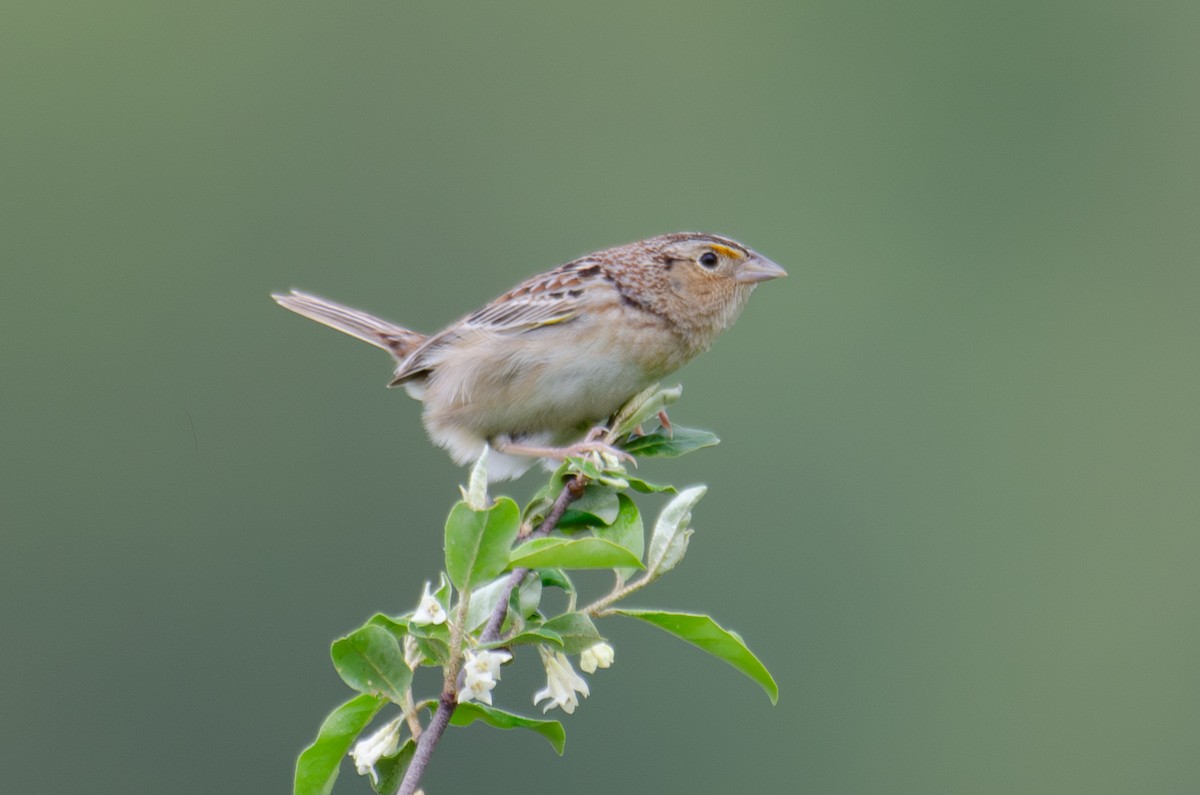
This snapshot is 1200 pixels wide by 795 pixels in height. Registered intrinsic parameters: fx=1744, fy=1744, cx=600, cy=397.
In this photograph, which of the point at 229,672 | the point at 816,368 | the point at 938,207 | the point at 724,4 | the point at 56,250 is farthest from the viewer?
the point at 724,4

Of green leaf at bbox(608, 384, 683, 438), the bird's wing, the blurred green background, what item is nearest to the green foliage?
green leaf at bbox(608, 384, 683, 438)

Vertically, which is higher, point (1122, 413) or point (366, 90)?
point (366, 90)

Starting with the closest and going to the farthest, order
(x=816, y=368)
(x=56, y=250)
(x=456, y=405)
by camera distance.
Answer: (x=456, y=405) < (x=816, y=368) < (x=56, y=250)

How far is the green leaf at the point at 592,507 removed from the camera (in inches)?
122

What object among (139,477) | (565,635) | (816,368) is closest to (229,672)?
(139,477)

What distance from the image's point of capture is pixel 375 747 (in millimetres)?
2686

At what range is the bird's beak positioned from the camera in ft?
17.3

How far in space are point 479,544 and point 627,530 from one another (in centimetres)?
54

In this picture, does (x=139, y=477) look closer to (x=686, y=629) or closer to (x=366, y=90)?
(x=366, y=90)

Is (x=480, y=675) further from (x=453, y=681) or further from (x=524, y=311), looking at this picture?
(x=524, y=311)

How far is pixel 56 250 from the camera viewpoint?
18.6 metres

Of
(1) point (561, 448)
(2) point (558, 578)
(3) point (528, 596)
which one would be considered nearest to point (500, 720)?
(3) point (528, 596)

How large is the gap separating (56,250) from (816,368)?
8202 millimetres

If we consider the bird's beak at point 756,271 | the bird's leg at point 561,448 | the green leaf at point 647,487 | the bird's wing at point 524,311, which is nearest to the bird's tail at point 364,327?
the bird's wing at point 524,311
